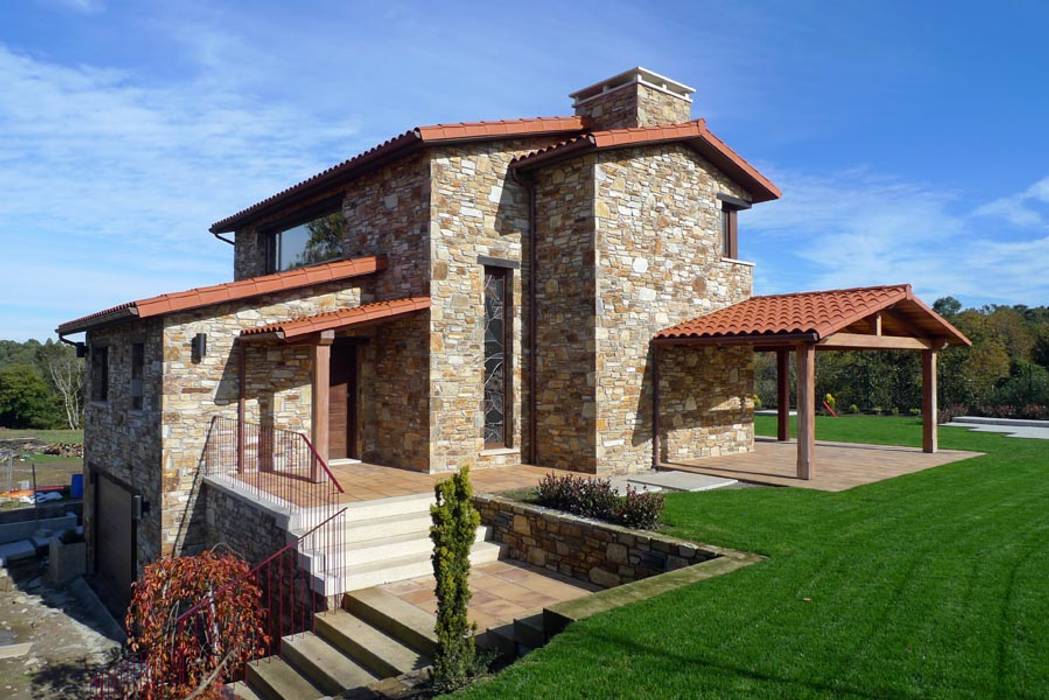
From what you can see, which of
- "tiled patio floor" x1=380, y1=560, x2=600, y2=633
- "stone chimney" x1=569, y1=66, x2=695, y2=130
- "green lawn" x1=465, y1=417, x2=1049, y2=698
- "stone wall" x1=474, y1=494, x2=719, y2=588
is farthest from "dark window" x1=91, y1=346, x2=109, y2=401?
"green lawn" x1=465, y1=417, x2=1049, y2=698

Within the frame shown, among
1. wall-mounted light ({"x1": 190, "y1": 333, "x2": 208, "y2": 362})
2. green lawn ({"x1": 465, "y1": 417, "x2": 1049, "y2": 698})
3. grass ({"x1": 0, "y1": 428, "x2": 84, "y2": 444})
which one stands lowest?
grass ({"x1": 0, "y1": 428, "x2": 84, "y2": 444})

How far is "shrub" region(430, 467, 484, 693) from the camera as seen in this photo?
5.07m

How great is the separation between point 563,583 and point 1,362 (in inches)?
3157

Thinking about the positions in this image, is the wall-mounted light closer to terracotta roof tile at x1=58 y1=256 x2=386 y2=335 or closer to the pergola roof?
terracotta roof tile at x1=58 y1=256 x2=386 y2=335

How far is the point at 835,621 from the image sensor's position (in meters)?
5.10

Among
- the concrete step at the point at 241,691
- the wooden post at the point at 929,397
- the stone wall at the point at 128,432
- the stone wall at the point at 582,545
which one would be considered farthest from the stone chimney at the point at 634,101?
the concrete step at the point at 241,691

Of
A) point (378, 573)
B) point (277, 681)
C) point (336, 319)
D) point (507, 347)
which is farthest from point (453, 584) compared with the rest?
point (507, 347)

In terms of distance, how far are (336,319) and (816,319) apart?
24.8 ft

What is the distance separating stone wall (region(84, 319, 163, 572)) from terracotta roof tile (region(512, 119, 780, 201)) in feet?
23.4

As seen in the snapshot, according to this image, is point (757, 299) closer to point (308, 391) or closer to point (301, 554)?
point (308, 391)

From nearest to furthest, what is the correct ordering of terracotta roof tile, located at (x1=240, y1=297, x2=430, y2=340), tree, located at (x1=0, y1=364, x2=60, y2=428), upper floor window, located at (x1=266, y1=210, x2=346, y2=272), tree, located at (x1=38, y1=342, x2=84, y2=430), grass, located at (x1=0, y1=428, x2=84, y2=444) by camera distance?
1. terracotta roof tile, located at (x1=240, y1=297, x2=430, y2=340)
2. upper floor window, located at (x1=266, y1=210, x2=346, y2=272)
3. grass, located at (x1=0, y1=428, x2=84, y2=444)
4. tree, located at (x1=0, y1=364, x2=60, y2=428)
5. tree, located at (x1=38, y1=342, x2=84, y2=430)

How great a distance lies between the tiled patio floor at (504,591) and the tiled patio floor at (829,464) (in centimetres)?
433

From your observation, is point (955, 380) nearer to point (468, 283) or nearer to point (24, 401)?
point (468, 283)

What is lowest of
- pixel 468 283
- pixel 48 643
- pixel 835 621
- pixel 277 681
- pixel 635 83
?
pixel 48 643
